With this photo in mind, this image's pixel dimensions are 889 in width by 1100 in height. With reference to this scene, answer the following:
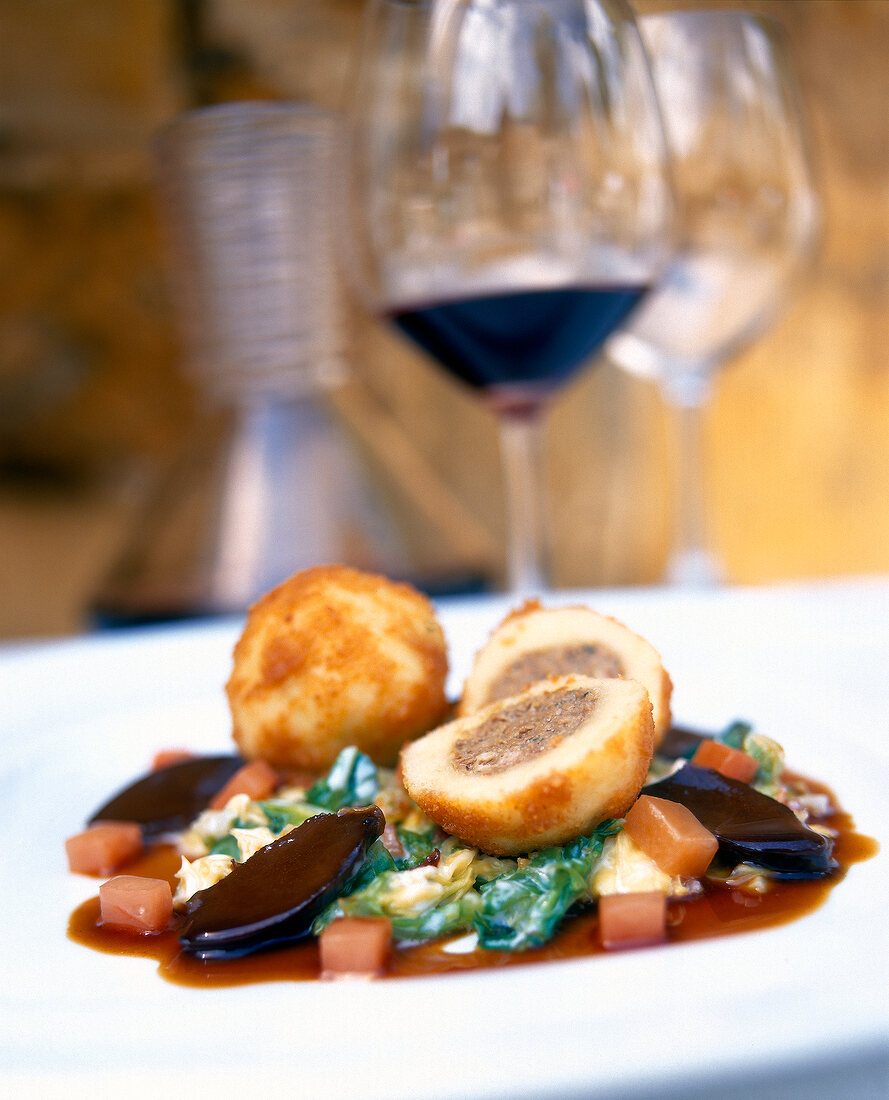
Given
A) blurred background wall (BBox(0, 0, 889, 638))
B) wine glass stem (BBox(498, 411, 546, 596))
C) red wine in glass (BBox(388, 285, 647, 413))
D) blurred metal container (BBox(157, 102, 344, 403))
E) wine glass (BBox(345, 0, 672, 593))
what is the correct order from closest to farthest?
wine glass (BBox(345, 0, 672, 593)) → red wine in glass (BBox(388, 285, 647, 413)) → wine glass stem (BBox(498, 411, 546, 596)) → blurred metal container (BBox(157, 102, 344, 403)) → blurred background wall (BBox(0, 0, 889, 638))

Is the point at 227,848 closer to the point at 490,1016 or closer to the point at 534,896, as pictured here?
the point at 534,896

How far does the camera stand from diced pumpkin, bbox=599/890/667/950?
0.85 meters

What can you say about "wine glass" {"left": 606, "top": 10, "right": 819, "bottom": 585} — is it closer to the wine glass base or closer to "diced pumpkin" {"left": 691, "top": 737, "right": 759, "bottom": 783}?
the wine glass base

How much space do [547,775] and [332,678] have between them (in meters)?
0.38

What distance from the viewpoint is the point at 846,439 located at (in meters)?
3.45

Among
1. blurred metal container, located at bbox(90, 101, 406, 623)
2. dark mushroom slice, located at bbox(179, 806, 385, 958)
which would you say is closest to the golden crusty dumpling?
dark mushroom slice, located at bbox(179, 806, 385, 958)

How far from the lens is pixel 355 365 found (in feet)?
10.7

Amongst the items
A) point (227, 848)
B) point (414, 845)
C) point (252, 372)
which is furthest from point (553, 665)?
point (252, 372)

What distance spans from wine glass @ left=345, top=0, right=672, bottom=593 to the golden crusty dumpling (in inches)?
23.8

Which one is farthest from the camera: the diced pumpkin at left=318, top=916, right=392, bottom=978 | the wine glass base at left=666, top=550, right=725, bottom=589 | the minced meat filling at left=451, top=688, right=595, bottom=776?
the wine glass base at left=666, top=550, right=725, bottom=589

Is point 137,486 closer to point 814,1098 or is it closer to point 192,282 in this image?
point 192,282

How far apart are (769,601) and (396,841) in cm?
91

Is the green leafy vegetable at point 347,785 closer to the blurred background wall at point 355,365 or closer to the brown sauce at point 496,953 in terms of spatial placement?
the brown sauce at point 496,953

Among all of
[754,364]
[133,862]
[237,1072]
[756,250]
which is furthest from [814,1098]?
[754,364]
